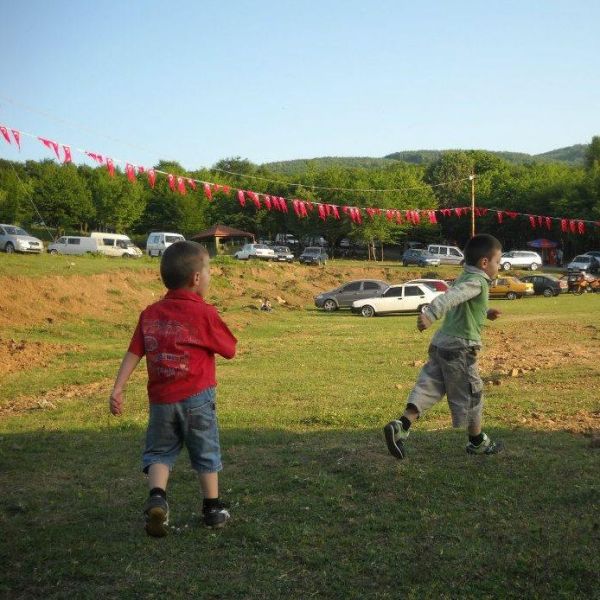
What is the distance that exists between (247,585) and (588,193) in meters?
67.7

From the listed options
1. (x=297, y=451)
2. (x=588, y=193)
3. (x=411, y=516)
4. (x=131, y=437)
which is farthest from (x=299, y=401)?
(x=588, y=193)

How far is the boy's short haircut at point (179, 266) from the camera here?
443cm

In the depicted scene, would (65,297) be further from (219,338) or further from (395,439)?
(219,338)

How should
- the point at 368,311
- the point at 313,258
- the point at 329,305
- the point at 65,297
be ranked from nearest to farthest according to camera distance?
1. the point at 65,297
2. the point at 368,311
3. the point at 329,305
4. the point at 313,258

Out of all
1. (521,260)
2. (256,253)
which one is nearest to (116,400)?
(256,253)

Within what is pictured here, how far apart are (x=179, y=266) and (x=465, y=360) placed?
2.58 meters

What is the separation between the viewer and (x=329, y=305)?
3400 cm

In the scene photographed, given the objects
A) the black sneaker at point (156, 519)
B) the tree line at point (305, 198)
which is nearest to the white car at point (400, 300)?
the black sneaker at point (156, 519)

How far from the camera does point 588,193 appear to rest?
65.0 metres

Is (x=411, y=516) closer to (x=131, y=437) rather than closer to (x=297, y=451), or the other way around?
(x=297, y=451)

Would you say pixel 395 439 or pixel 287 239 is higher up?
pixel 395 439

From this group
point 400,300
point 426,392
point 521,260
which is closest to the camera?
point 426,392

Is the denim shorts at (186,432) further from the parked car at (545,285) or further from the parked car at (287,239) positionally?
the parked car at (287,239)

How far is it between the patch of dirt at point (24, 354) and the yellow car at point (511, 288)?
26.6 metres
